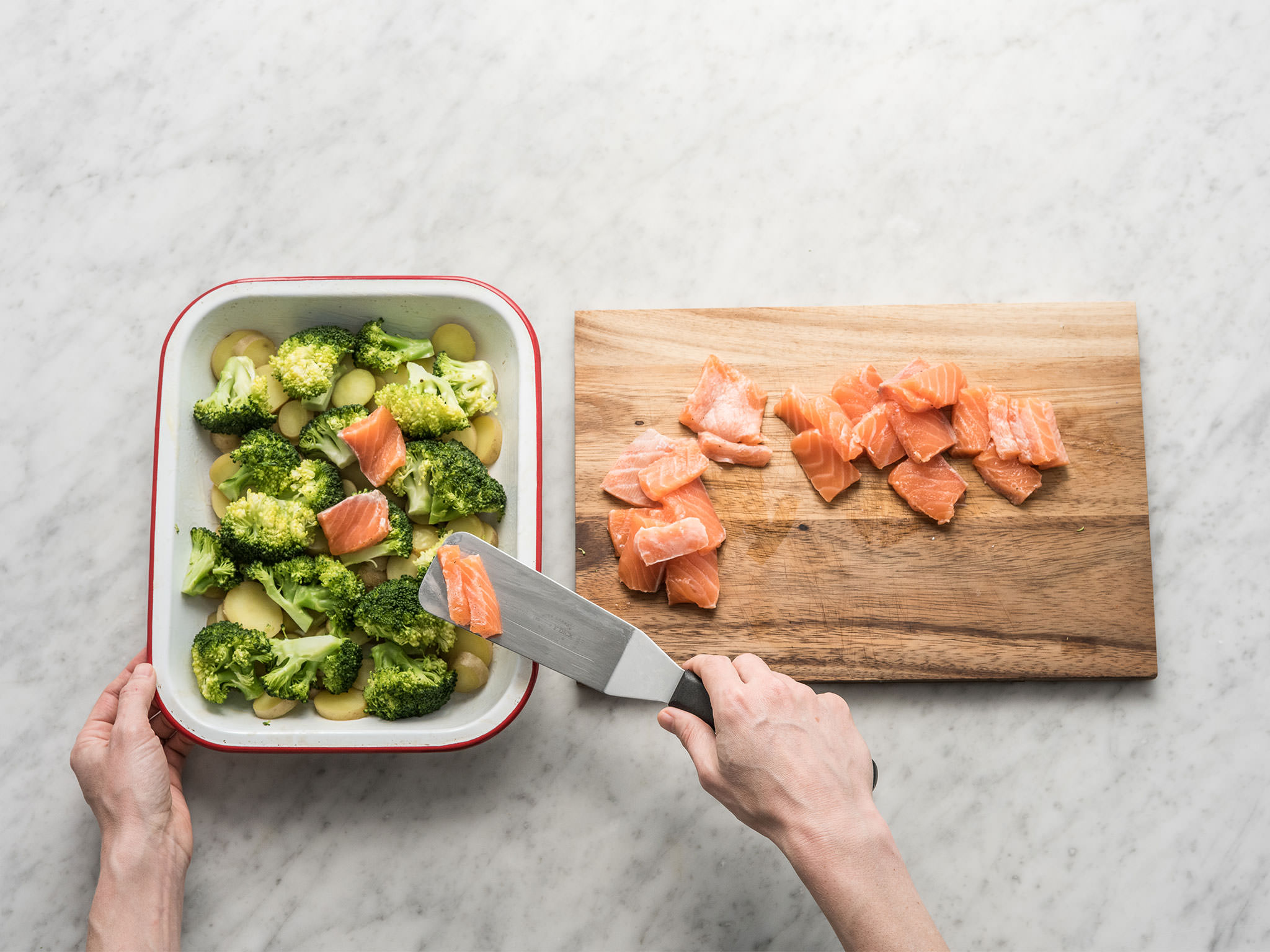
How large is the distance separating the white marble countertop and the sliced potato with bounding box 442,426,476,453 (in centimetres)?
27

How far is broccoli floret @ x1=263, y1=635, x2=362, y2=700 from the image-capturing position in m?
2.22

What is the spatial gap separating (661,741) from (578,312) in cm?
129

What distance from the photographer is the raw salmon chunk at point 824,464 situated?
238 cm

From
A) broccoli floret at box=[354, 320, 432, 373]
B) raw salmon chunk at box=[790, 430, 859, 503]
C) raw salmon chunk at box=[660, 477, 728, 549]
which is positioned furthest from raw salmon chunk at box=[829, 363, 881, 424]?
broccoli floret at box=[354, 320, 432, 373]

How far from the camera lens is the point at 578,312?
250 cm

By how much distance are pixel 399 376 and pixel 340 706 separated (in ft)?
3.00

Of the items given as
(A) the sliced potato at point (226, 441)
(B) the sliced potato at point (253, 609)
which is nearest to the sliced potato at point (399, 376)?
(A) the sliced potato at point (226, 441)

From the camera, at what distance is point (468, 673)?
227 centimetres

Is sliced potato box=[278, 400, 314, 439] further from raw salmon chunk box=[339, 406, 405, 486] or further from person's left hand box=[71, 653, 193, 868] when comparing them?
person's left hand box=[71, 653, 193, 868]

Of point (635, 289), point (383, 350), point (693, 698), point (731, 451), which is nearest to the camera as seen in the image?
point (693, 698)

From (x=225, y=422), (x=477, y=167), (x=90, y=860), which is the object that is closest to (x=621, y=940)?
(x=90, y=860)

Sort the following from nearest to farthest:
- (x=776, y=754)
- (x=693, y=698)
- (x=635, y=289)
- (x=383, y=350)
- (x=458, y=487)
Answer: (x=776, y=754) < (x=693, y=698) < (x=458, y=487) < (x=383, y=350) < (x=635, y=289)

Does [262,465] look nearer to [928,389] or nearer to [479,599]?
[479,599]

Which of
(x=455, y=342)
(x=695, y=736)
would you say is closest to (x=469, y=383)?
(x=455, y=342)
